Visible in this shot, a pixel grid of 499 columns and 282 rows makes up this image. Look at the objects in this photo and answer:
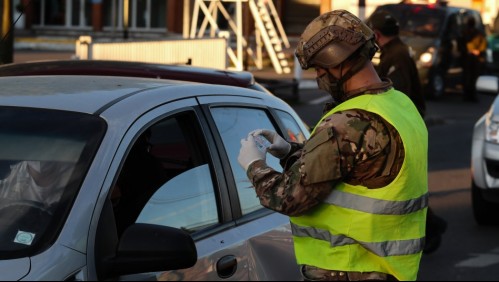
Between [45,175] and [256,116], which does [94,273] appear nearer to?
[45,175]

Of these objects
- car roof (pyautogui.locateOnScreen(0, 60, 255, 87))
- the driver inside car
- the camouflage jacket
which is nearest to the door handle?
the camouflage jacket

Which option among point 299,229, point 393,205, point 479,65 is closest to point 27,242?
point 299,229

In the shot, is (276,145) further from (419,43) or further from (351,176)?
(419,43)

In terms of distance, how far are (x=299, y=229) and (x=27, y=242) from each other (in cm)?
92

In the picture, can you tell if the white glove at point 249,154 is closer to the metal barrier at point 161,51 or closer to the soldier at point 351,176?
the soldier at point 351,176

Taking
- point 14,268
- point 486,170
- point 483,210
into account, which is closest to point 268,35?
point 483,210

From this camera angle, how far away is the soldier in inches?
139

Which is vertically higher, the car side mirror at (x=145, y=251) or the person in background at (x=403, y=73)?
the car side mirror at (x=145, y=251)

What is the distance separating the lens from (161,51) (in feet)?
53.8

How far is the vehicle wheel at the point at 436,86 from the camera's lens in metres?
22.8

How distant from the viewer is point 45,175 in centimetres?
379

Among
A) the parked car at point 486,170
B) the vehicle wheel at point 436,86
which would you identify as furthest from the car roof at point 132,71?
the vehicle wheel at point 436,86

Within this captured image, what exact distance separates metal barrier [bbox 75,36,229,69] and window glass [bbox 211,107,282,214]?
8.72 metres

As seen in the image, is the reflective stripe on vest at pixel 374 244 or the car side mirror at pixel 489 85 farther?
the car side mirror at pixel 489 85
